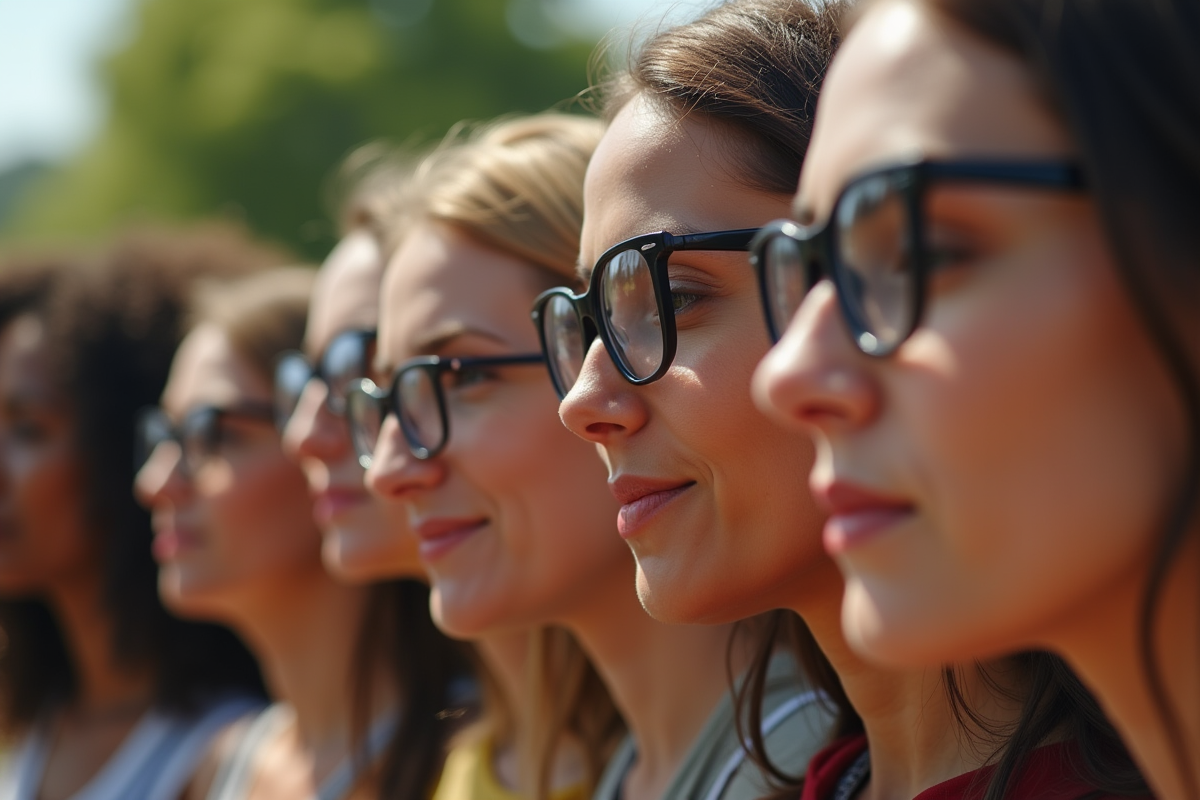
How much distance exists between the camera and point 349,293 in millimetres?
3688

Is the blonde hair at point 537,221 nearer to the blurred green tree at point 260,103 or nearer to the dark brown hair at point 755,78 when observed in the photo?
the dark brown hair at point 755,78

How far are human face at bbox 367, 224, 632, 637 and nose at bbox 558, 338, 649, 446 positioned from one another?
68cm

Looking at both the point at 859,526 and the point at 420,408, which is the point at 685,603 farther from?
the point at 420,408

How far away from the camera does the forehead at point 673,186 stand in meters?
2.05

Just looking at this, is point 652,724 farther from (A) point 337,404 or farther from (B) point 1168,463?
(B) point 1168,463

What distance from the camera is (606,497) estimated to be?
9.33 feet

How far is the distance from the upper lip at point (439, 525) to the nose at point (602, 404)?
0.81m

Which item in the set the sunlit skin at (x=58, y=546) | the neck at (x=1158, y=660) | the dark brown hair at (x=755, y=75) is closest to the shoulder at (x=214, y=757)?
the sunlit skin at (x=58, y=546)

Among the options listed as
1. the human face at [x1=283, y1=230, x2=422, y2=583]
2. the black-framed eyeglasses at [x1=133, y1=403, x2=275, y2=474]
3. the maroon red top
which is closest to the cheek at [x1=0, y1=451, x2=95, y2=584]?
the black-framed eyeglasses at [x1=133, y1=403, x2=275, y2=474]

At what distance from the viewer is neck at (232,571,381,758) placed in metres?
4.15

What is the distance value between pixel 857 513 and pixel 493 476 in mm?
1546

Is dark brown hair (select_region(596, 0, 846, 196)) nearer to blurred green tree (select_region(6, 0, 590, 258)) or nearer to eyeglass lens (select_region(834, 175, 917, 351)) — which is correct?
eyeglass lens (select_region(834, 175, 917, 351))

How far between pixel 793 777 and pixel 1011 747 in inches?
23.8

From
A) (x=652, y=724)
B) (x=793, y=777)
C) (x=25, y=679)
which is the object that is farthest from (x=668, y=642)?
(x=25, y=679)
